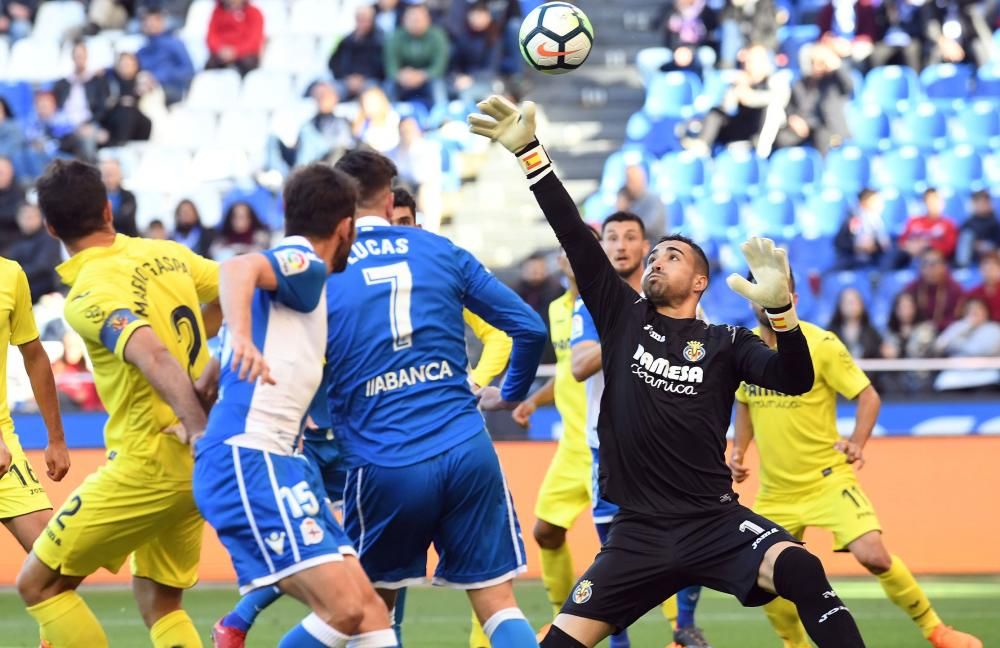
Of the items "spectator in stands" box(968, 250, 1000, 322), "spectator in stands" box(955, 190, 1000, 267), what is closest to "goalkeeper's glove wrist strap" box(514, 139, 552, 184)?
"spectator in stands" box(968, 250, 1000, 322)

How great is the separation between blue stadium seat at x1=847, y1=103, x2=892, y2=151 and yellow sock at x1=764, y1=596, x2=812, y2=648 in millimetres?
10316

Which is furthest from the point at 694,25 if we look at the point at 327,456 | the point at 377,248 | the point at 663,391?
the point at 377,248

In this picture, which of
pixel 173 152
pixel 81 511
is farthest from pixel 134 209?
pixel 81 511

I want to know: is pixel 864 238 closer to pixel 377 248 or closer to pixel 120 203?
pixel 120 203

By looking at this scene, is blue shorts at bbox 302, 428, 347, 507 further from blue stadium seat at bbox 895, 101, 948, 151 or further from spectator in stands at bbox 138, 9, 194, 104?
spectator in stands at bbox 138, 9, 194, 104

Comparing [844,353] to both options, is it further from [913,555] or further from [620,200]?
[620,200]

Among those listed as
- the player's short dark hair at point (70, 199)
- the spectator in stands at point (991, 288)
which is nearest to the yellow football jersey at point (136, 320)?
the player's short dark hair at point (70, 199)

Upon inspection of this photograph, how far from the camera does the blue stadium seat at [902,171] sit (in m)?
16.7

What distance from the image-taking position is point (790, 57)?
17.7 meters

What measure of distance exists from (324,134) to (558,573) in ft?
29.7

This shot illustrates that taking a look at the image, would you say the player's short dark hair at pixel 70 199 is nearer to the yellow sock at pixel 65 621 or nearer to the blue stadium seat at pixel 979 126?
the yellow sock at pixel 65 621

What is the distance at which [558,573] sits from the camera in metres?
8.79

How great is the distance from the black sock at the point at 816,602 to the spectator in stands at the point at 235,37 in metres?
14.1

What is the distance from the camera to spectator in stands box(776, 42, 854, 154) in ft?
55.5
